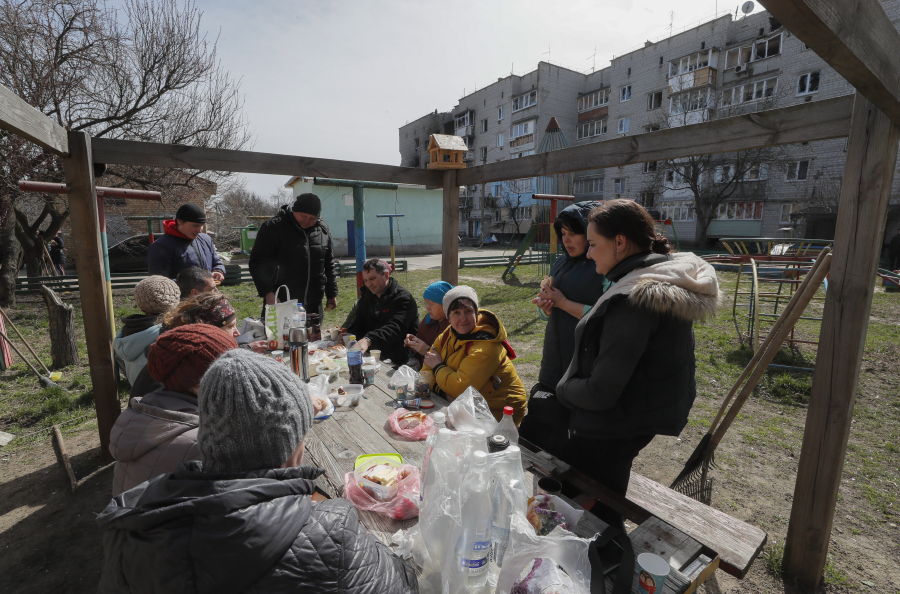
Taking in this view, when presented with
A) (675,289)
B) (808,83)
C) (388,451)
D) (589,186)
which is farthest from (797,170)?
(388,451)

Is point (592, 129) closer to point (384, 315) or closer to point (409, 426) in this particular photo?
point (384, 315)

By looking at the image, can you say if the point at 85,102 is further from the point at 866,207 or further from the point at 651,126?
the point at 651,126

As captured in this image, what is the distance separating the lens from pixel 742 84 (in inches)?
1035

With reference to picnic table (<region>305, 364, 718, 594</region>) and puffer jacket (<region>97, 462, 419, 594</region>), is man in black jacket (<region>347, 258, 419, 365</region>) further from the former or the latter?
puffer jacket (<region>97, 462, 419, 594</region>)

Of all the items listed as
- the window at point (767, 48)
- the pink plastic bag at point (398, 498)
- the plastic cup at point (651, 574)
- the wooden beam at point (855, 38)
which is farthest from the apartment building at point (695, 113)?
the pink plastic bag at point (398, 498)

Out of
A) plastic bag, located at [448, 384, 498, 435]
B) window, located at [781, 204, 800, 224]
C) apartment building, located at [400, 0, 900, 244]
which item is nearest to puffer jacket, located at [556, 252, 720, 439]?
plastic bag, located at [448, 384, 498, 435]

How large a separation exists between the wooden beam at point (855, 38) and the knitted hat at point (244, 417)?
1516 mm

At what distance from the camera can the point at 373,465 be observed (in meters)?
1.82

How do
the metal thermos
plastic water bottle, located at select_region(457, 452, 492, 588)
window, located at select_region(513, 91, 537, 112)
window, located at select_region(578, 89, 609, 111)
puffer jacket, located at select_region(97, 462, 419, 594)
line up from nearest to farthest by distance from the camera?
puffer jacket, located at select_region(97, 462, 419, 594) < plastic water bottle, located at select_region(457, 452, 492, 588) < the metal thermos < window, located at select_region(578, 89, 609, 111) < window, located at select_region(513, 91, 537, 112)

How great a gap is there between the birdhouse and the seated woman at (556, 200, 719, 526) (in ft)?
8.39

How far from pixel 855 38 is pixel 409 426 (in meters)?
2.28

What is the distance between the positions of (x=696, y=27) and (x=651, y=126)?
20.7ft

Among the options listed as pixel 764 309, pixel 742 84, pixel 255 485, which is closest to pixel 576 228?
pixel 255 485

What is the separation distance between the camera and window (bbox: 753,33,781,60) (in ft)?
80.6
